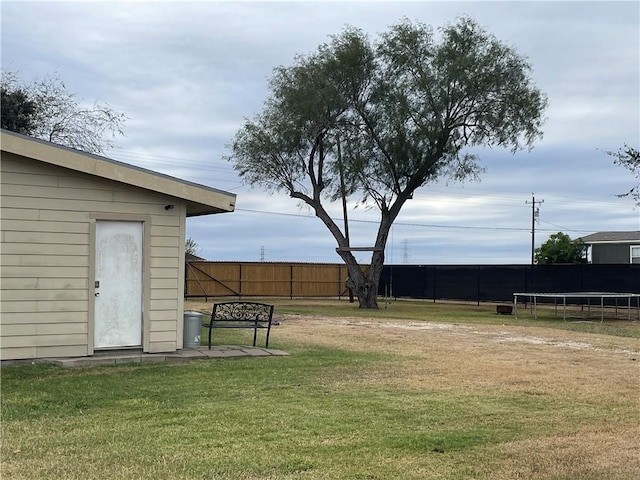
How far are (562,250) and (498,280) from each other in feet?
58.6

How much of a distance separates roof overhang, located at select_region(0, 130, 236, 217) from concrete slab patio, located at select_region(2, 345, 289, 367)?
2160 mm

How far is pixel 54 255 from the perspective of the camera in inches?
390

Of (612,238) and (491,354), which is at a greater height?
(612,238)

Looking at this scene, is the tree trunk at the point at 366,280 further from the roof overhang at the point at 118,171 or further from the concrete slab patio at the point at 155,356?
the roof overhang at the point at 118,171

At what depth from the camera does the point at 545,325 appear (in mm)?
20453

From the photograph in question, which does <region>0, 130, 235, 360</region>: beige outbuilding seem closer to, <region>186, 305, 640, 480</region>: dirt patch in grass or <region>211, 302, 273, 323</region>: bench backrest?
<region>211, 302, 273, 323</region>: bench backrest

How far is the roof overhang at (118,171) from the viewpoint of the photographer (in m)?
9.53

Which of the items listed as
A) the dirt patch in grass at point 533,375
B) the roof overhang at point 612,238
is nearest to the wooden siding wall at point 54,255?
the dirt patch in grass at point 533,375

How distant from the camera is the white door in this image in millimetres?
10219

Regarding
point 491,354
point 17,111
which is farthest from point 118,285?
point 17,111

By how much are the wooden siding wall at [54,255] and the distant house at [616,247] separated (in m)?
39.5

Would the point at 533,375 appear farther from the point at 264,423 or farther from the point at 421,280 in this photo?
the point at 421,280

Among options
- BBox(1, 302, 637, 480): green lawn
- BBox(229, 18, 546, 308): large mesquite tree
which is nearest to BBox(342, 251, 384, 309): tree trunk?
BBox(229, 18, 546, 308): large mesquite tree

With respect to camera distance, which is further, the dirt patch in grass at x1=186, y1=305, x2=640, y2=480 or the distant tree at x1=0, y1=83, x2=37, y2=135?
the distant tree at x1=0, y1=83, x2=37, y2=135
